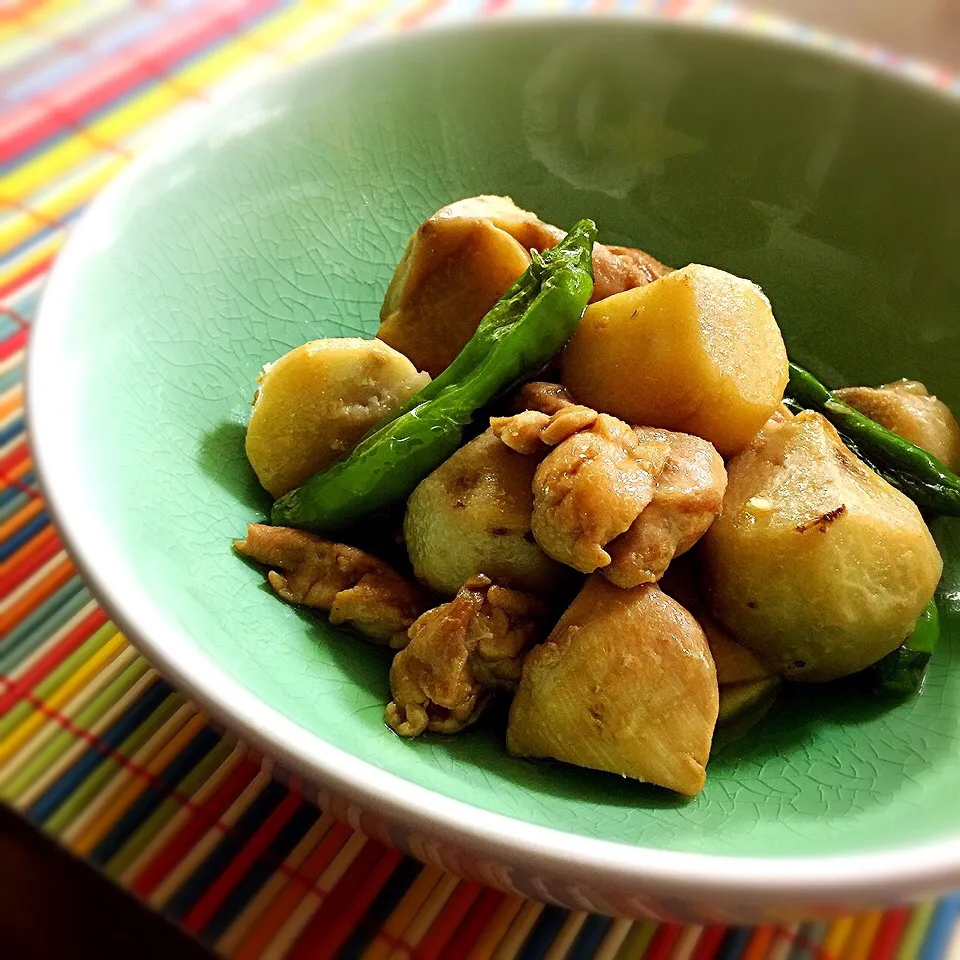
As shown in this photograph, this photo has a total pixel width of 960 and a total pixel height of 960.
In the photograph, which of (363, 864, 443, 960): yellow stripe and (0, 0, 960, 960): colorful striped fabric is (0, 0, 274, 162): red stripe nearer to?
(0, 0, 960, 960): colorful striped fabric

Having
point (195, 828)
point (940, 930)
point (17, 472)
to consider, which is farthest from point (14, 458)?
point (940, 930)

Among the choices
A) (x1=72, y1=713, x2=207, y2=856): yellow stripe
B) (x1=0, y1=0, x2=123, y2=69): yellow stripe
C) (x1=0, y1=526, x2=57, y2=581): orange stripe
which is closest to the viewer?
(x1=72, y1=713, x2=207, y2=856): yellow stripe

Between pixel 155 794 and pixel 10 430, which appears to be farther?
pixel 10 430

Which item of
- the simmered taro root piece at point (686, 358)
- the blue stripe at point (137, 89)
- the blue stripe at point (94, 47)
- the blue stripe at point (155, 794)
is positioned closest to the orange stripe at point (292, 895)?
the blue stripe at point (155, 794)

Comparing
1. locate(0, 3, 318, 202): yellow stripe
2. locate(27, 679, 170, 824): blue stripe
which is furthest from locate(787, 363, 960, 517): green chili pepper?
locate(0, 3, 318, 202): yellow stripe

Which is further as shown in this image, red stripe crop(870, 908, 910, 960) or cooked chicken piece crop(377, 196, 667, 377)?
cooked chicken piece crop(377, 196, 667, 377)

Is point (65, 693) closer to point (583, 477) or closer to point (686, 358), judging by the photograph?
point (583, 477)

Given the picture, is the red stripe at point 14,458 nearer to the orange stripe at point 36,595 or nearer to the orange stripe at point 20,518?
the orange stripe at point 20,518
